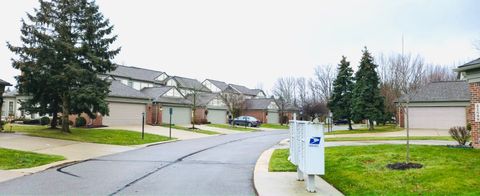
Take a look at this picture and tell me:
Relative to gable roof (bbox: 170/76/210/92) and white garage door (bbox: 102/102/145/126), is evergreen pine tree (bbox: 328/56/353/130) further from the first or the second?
gable roof (bbox: 170/76/210/92)

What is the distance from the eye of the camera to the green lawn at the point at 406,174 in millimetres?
8108

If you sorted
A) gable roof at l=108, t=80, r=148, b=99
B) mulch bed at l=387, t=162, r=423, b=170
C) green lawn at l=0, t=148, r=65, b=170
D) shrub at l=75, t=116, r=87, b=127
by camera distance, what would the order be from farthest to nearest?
gable roof at l=108, t=80, r=148, b=99, shrub at l=75, t=116, r=87, b=127, green lawn at l=0, t=148, r=65, b=170, mulch bed at l=387, t=162, r=423, b=170

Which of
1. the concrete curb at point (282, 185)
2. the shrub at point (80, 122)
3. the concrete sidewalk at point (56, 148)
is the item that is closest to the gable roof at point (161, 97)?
the shrub at point (80, 122)

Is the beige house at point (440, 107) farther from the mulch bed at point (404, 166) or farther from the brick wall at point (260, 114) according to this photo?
the brick wall at point (260, 114)

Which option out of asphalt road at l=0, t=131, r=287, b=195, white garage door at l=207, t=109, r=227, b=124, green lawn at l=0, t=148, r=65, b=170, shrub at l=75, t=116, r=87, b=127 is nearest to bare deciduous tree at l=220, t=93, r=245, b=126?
white garage door at l=207, t=109, r=227, b=124

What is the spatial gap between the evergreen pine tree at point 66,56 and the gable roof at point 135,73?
2703cm

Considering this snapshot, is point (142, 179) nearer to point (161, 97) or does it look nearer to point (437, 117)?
point (437, 117)

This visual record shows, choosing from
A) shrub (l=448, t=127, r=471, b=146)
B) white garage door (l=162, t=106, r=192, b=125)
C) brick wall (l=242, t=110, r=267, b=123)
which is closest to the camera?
shrub (l=448, t=127, r=471, b=146)

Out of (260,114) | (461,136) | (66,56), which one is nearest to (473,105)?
(461,136)

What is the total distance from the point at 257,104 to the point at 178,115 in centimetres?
2311

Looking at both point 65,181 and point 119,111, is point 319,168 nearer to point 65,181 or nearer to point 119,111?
point 65,181

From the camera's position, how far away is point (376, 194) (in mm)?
7875

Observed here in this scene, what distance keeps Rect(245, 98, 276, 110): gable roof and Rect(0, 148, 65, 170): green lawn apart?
5192 cm

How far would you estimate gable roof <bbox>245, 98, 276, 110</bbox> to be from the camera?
6706 centimetres
